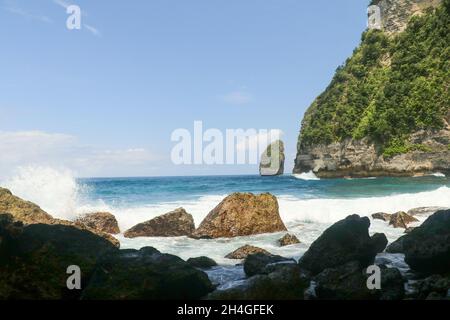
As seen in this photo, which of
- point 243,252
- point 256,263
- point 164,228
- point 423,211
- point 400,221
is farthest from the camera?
point 423,211

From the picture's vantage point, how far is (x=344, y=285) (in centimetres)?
753

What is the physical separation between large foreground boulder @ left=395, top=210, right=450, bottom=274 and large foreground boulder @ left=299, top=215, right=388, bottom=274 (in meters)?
0.83

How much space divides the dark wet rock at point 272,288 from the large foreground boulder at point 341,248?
1.81m

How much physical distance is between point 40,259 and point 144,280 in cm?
216

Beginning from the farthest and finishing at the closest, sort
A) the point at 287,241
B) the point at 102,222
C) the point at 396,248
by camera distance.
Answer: the point at 102,222, the point at 287,241, the point at 396,248

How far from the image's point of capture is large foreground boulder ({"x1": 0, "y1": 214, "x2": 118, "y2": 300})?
7805 mm

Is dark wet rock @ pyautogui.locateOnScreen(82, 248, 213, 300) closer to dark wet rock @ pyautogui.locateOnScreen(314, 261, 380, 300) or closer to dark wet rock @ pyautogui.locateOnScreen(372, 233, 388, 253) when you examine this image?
dark wet rock @ pyautogui.locateOnScreen(314, 261, 380, 300)

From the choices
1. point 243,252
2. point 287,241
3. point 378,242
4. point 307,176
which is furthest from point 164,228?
point 307,176

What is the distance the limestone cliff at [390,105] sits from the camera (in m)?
60.8

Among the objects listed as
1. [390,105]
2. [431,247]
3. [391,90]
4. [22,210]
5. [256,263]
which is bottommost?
[256,263]

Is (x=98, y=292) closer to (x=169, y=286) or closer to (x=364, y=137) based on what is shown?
(x=169, y=286)

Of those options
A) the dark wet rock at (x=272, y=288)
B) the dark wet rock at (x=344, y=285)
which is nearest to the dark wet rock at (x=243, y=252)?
the dark wet rock at (x=344, y=285)

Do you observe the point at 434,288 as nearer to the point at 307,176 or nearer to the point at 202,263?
the point at 202,263

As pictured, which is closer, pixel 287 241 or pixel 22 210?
pixel 22 210
